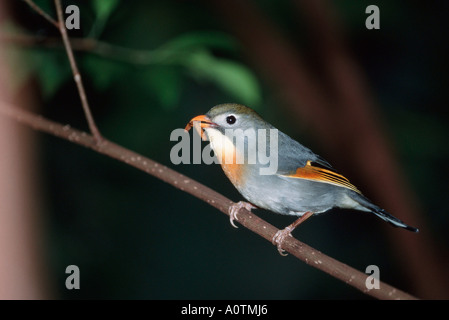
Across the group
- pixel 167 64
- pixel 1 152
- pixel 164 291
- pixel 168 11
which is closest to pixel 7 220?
pixel 1 152

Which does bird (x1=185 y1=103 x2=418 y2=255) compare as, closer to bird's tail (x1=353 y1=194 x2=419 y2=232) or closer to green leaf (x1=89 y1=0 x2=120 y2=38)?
bird's tail (x1=353 y1=194 x2=419 y2=232)

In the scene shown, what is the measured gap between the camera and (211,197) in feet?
7.06

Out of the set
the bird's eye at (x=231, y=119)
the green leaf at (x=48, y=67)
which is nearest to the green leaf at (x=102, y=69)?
the green leaf at (x=48, y=67)

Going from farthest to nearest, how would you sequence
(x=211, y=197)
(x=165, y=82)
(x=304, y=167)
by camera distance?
(x=304, y=167) → (x=165, y=82) → (x=211, y=197)

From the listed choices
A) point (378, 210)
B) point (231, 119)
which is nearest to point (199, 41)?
point (231, 119)

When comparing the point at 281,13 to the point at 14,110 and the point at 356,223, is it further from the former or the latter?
the point at 14,110

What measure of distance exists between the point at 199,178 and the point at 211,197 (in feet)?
11.0

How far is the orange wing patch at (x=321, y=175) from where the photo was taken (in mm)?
2469

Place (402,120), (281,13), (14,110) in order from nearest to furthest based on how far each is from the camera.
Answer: (14,110) < (402,120) < (281,13)

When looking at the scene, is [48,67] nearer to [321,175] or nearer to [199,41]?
[199,41]

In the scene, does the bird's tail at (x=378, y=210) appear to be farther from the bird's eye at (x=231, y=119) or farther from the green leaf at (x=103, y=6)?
the green leaf at (x=103, y=6)

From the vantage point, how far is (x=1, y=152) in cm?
153

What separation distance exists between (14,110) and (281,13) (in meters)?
3.32

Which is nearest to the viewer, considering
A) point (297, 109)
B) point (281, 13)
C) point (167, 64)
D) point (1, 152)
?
point (1, 152)
